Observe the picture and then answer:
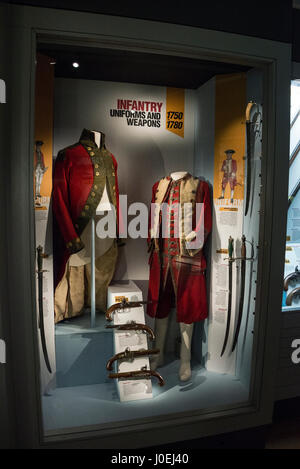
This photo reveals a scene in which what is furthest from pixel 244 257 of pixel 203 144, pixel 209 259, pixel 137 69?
pixel 137 69

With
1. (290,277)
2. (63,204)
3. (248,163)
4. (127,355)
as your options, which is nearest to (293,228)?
(290,277)

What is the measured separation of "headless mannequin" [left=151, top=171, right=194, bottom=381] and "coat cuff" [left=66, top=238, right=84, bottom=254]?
0.70 meters

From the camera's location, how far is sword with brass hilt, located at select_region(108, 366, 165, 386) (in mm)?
1871

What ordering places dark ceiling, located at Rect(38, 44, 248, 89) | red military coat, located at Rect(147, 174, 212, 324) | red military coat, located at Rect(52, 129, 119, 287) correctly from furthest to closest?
red military coat, located at Rect(147, 174, 212, 324) < red military coat, located at Rect(52, 129, 119, 287) < dark ceiling, located at Rect(38, 44, 248, 89)

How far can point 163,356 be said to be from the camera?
2.13 meters

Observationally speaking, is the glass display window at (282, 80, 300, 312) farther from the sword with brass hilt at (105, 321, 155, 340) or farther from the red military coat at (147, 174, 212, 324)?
the sword with brass hilt at (105, 321, 155, 340)

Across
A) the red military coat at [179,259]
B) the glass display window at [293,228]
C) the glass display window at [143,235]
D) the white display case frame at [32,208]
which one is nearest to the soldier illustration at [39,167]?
the glass display window at [143,235]

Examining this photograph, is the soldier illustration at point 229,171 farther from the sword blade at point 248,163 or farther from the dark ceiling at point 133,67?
the dark ceiling at point 133,67

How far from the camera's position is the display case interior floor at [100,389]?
5.80 ft

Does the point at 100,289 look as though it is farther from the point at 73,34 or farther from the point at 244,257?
the point at 73,34

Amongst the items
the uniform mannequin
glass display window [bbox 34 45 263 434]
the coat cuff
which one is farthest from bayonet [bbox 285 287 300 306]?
the coat cuff

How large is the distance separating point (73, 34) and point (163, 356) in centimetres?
184

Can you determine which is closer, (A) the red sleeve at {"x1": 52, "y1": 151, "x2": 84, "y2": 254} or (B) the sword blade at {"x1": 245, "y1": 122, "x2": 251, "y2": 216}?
(A) the red sleeve at {"x1": 52, "y1": 151, "x2": 84, "y2": 254}

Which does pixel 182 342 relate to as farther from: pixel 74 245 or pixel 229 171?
pixel 229 171
